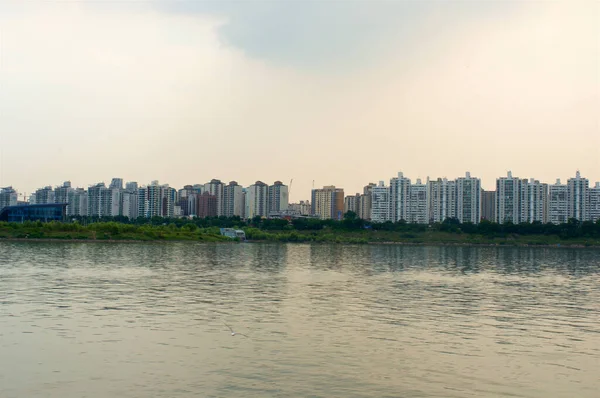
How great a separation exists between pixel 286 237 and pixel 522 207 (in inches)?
3593

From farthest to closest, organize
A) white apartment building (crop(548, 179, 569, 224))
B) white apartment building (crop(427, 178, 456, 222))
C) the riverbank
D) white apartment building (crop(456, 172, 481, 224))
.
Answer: white apartment building (crop(427, 178, 456, 222)) → white apartment building (crop(456, 172, 481, 224)) → white apartment building (crop(548, 179, 569, 224)) → the riverbank

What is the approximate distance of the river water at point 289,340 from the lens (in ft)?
50.8

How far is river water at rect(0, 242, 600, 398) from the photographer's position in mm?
15477

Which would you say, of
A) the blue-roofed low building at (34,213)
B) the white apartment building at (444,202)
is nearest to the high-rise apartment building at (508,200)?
the white apartment building at (444,202)

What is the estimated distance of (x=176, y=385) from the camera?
1511 cm

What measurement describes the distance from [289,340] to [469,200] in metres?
182

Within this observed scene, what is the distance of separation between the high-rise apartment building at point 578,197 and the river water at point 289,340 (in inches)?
6543

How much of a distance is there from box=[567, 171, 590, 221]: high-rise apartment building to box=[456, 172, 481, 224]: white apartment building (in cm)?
2835

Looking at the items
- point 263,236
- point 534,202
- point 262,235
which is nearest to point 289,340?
point 263,236

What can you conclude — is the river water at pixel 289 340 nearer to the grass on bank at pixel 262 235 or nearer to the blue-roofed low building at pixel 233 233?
the grass on bank at pixel 262 235

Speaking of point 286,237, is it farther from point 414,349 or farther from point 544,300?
point 414,349

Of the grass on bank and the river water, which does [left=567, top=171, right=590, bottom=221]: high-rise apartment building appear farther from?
the river water

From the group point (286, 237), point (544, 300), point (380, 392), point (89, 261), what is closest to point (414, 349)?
point (380, 392)

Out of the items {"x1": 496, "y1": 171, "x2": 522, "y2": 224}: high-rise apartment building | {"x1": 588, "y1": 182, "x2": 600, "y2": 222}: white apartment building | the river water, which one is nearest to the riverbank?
{"x1": 496, "y1": 171, "x2": 522, "y2": 224}: high-rise apartment building
